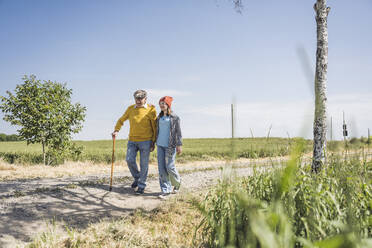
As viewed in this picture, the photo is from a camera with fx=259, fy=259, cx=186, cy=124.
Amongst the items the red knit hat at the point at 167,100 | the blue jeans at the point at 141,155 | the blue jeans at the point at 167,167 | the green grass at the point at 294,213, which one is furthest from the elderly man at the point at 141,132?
the green grass at the point at 294,213

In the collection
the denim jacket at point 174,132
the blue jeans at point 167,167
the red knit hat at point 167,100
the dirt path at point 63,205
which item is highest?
the red knit hat at point 167,100

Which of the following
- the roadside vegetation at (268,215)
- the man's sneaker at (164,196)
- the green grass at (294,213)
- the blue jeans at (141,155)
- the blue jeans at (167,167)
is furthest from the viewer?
the blue jeans at (141,155)

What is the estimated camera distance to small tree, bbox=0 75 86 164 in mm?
14555

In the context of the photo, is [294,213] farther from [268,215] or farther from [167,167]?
[167,167]

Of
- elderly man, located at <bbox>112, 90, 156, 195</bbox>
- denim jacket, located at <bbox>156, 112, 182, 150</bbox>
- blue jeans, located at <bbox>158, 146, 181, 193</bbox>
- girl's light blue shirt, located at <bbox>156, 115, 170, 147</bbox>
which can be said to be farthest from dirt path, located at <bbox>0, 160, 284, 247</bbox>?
girl's light blue shirt, located at <bbox>156, 115, 170, 147</bbox>

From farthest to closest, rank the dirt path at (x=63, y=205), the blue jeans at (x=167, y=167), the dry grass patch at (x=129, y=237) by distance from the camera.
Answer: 1. the blue jeans at (x=167, y=167)
2. the dirt path at (x=63, y=205)
3. the dry grass patch at (x=129, y=237)

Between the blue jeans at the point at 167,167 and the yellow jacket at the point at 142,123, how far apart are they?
0.52 m

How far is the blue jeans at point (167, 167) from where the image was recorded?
652 cm

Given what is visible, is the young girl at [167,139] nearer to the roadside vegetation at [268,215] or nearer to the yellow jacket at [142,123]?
the yellow jacket at [142,123]

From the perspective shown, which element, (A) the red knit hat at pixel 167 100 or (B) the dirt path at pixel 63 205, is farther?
(A) the red knit hat at pixel 167 100

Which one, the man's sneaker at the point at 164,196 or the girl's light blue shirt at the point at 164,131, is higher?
the girl's light blue shirt at the point at 164,131

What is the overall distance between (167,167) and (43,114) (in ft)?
36.3

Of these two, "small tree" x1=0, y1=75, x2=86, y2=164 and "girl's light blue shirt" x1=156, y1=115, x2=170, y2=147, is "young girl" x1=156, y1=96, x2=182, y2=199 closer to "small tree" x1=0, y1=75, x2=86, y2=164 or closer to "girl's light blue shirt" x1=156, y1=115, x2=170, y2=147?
"girl's light blue shirt" x1=156, y1=115, x2=170, y2=147

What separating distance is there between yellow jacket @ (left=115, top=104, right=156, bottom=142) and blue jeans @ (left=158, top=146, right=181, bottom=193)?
52cm
